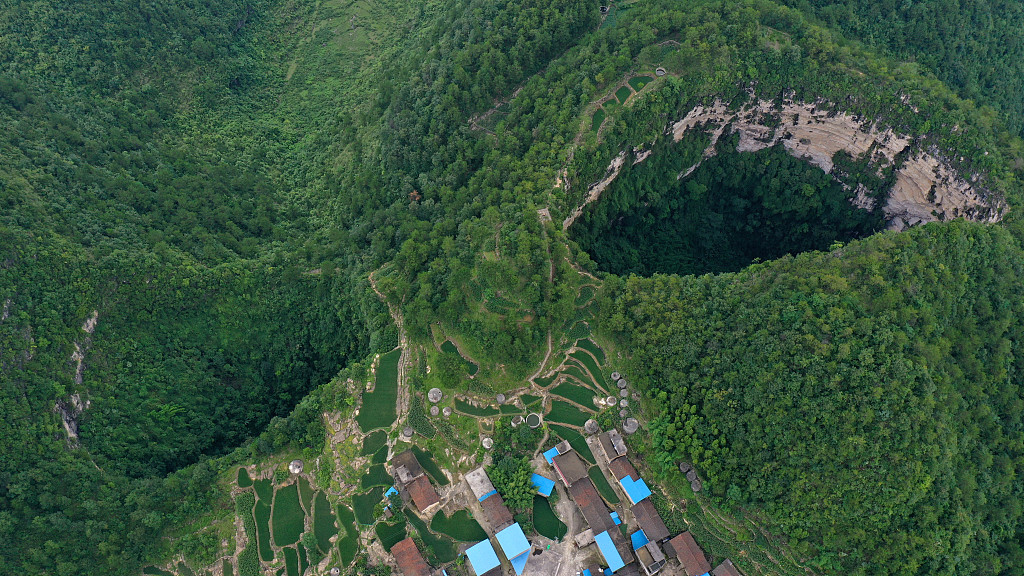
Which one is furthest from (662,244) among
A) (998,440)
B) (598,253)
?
(998,440)

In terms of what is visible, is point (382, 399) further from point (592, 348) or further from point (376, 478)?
point (592, 348)

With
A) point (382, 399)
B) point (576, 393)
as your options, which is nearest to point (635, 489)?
point (576, 393)

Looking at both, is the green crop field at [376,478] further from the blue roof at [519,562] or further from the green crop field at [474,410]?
the blue roof at [519,562]

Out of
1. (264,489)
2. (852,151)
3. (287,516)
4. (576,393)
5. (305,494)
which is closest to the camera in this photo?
(287,516)

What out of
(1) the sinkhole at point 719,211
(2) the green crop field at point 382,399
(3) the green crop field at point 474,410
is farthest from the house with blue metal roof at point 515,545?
(1) the sinkhole at point 719,211

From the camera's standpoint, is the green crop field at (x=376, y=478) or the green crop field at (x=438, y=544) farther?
the green crop field at (x=376, y=478)

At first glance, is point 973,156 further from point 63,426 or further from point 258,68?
point 258,68

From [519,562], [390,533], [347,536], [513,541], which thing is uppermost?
[347,536]
